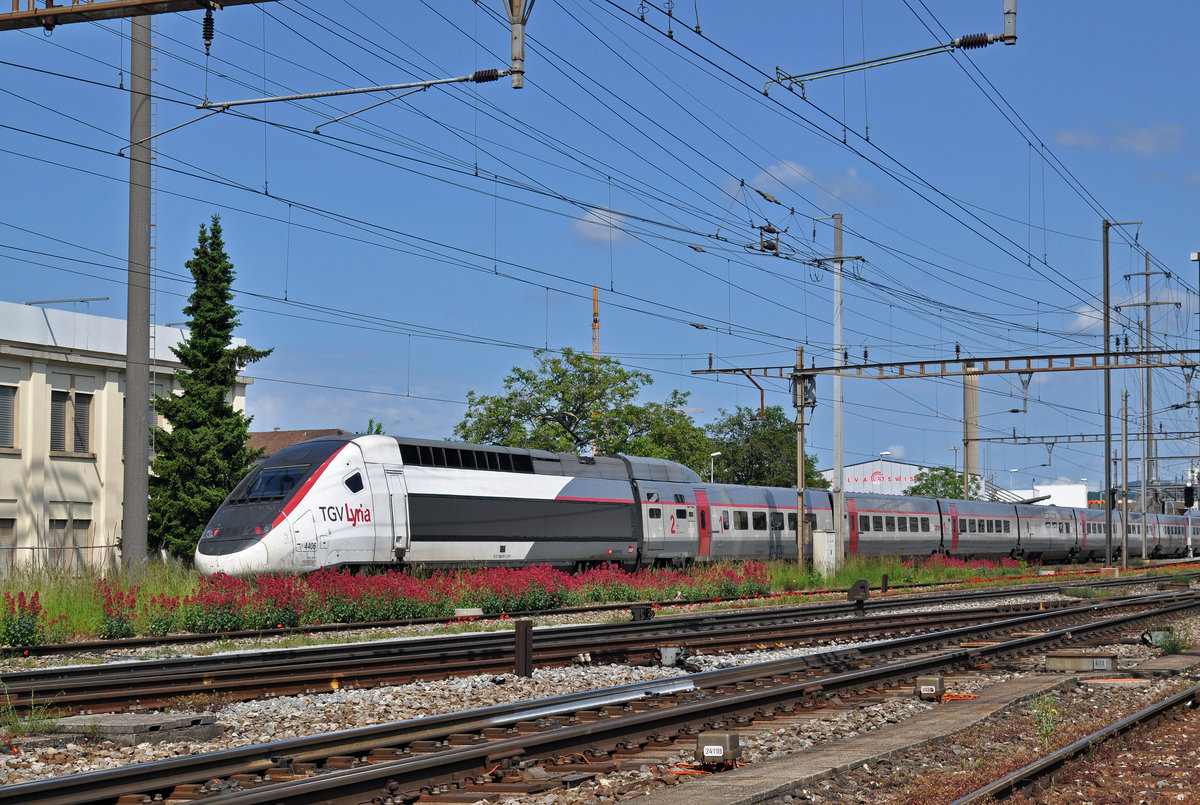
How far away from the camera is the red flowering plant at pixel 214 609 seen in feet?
67.7

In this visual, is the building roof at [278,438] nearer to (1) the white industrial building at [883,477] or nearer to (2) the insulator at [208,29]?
(2) the insulator at [208,29]

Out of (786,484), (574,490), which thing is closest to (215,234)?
(574,490)

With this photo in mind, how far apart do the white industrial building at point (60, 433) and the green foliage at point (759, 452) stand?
6130cm

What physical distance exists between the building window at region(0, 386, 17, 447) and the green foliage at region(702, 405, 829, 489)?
212 ft

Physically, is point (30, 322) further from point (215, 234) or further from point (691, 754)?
point (691, 754)

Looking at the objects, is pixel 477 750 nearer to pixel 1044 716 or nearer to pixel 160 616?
pixel 1044 716

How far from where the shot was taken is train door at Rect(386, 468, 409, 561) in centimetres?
2555

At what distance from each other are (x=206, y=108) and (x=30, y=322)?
65.2ft

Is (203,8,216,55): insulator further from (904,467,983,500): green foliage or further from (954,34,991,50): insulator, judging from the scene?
(904,467,983,500): green foliage

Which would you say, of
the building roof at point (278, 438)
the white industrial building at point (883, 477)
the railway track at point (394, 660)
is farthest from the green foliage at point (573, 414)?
the white industrial building at point (883, 477)

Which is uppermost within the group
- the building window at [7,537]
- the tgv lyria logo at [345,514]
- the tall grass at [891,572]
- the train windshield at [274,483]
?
the train windshield at [274,483]

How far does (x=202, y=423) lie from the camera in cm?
3925

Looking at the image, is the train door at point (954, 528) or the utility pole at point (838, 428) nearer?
the utility pole at point (838, 428)

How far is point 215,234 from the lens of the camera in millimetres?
40188
